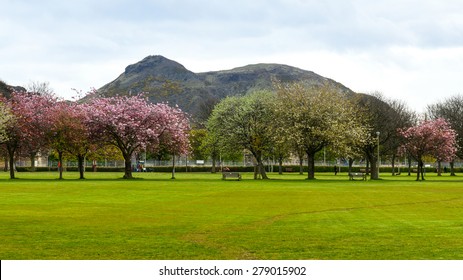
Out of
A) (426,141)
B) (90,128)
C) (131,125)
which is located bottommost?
(426,141)

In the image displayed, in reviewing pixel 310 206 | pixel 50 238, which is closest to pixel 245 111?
pixel 310 206

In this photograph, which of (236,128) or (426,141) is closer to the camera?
(236,128)

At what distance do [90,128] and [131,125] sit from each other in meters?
5.52

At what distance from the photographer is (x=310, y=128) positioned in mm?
75438

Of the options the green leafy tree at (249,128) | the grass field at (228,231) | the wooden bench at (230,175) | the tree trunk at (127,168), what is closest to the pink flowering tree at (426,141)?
the green leafy tree at (249,128)

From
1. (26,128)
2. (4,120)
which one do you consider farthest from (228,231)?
(26,128)

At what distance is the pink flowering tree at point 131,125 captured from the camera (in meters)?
76.1

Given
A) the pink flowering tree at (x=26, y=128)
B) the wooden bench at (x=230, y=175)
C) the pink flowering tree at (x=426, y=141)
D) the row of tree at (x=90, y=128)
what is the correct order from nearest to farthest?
the wooden bench at (x=230, y=175) < the row of tree at (x=90, y=128) < the pink flowering tree at (x=26, y=128) < the pink flowering tree at (x=426, y=141)

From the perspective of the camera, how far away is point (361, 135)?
254 feet

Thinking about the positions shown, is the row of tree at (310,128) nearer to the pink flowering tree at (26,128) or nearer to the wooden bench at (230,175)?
the wooden bench at (230,175)

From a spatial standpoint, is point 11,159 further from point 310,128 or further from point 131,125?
point 310,128

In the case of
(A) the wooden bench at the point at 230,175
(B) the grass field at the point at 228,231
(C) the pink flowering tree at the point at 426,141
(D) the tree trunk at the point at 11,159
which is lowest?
(B) the grass field at the point at 228,231

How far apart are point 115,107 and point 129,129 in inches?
135

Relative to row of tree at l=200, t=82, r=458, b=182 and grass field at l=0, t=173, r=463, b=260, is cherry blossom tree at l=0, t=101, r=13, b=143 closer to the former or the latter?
row of tree at l=200, t=82, r=458, b=182
